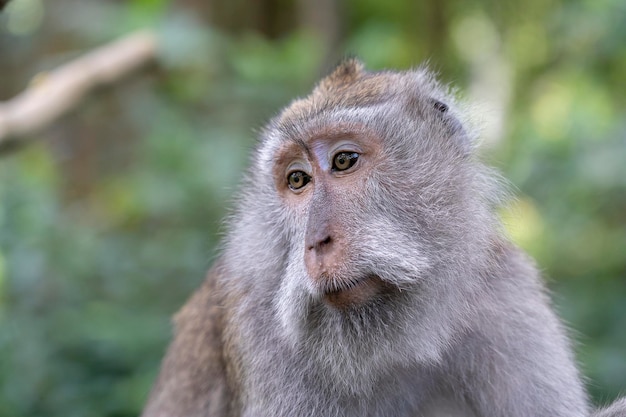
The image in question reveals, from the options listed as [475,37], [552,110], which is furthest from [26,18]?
[475,37]

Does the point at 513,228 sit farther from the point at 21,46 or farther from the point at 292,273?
the point at 21,46

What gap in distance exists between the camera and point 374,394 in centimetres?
392

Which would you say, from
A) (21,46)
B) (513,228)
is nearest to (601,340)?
(513,228)

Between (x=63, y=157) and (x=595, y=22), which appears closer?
(x=595, y=22)

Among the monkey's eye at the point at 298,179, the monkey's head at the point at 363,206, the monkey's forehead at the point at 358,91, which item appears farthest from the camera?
the monkey's forehead at the point at 358,91

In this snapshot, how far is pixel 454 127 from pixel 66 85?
436 centimetres

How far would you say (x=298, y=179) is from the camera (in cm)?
406

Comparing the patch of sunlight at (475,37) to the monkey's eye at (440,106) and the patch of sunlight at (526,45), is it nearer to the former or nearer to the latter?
the patch of sunlight at (526,45)

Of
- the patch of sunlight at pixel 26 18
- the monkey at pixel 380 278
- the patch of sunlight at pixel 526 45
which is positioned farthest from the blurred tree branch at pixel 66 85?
the patch of sunlight at pixel 526 45

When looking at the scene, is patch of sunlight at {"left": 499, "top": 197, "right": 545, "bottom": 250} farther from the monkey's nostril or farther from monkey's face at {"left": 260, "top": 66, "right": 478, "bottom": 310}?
the monkey's nostril

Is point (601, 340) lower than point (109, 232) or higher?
lower

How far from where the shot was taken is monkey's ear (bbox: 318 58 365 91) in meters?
4.48

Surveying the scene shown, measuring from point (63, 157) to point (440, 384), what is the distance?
8698mm

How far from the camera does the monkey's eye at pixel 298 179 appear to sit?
4.04m
